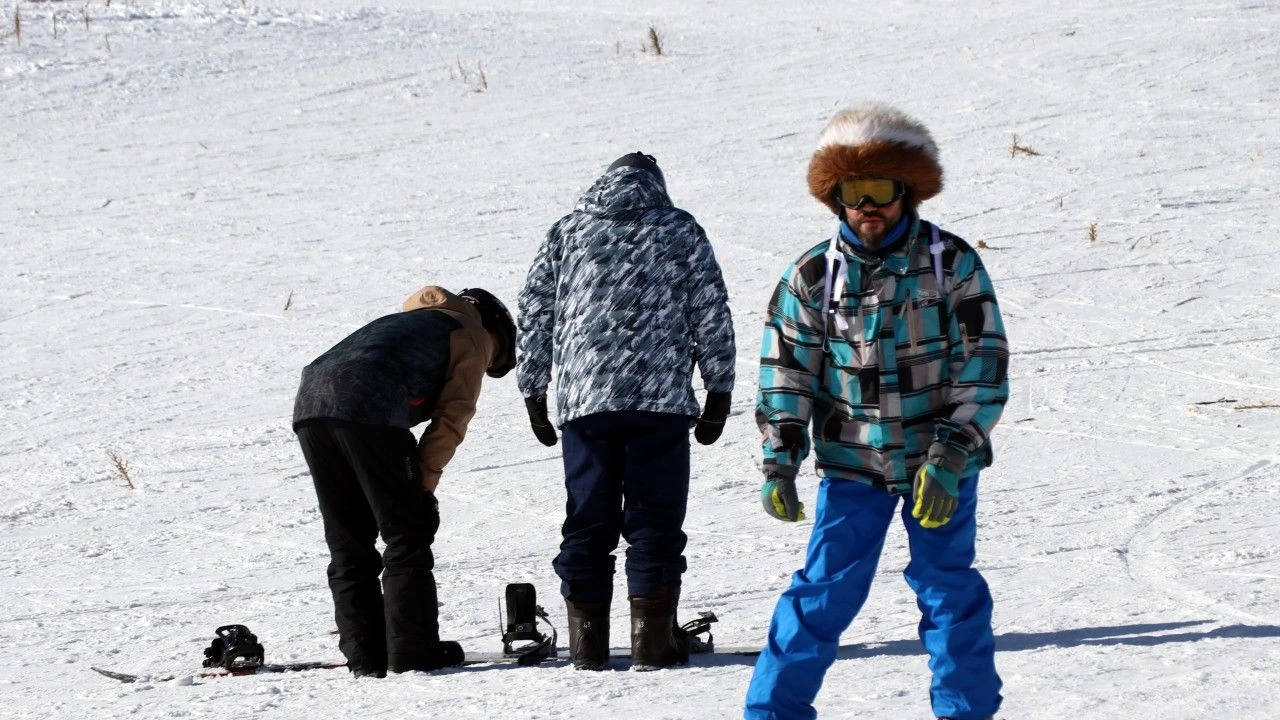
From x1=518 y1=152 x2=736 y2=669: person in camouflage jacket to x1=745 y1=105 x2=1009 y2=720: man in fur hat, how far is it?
909 mm

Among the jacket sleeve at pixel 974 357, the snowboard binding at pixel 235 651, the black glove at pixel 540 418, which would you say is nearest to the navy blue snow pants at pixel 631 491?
the black glove at pixel 540 418

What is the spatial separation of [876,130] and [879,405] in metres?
0.62

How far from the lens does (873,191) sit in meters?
3.50

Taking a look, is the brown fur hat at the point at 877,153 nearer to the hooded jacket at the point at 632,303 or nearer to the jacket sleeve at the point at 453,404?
the hooded jacket at the point at 632,303

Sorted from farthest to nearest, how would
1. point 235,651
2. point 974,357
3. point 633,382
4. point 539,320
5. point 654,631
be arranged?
point 235,651 < point 539,320 < point 654,631 < point 633,382 < point 974,357

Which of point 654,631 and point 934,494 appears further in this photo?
point 654,631

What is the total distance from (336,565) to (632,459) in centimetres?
100

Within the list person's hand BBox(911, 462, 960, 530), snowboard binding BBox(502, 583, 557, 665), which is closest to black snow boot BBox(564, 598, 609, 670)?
snowboard binding BBox(502, 583, 557, 665)

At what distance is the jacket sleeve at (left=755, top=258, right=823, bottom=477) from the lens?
139 inches

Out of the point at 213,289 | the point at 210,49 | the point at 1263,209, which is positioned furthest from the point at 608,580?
the point at 210,49

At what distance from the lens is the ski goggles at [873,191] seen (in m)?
3.50

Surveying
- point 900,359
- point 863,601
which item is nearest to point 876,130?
point 900,359

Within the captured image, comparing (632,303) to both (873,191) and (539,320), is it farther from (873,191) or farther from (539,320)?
(873,191)

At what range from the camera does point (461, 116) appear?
14.5 metres
